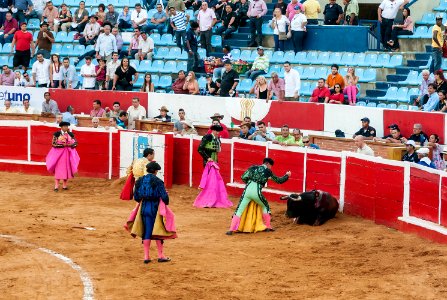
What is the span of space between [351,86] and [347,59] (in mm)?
2570

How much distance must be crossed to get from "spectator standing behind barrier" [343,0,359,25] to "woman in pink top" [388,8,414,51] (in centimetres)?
127

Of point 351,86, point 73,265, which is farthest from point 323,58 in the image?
point 73,265

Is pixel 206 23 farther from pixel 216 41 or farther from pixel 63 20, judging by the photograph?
pixel 63 20

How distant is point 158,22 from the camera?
30.0 m

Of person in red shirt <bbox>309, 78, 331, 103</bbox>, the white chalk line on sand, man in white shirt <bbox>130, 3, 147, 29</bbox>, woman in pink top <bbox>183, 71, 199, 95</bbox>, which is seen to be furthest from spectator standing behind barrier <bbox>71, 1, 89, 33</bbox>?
the white chalk line on sand

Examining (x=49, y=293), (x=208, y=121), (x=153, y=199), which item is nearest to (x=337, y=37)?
A: (x=208, y=121)

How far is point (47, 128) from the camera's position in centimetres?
2578

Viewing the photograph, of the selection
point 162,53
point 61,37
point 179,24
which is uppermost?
point 179,24

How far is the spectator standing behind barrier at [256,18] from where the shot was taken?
27.8 meters

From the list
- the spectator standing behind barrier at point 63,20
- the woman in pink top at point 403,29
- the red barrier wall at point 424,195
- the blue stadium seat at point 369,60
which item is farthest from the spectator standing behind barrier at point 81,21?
the red barrier wall at point 424,195

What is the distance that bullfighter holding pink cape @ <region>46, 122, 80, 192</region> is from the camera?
2291cm

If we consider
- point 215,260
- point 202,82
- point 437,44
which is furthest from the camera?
point 202,82

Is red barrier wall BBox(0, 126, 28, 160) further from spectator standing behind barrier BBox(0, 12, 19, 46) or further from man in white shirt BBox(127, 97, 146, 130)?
spectator standing behind barrier BBox(0, 12, 19, 46)

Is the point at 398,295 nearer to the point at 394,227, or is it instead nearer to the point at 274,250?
the point at 274,250
